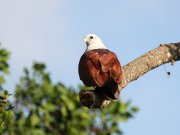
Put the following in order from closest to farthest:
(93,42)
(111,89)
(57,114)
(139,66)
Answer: (111,89) < (139,66) < (93,42) < (57,114)

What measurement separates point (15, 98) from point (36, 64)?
1153mm

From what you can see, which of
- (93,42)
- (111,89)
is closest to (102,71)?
(111,89)

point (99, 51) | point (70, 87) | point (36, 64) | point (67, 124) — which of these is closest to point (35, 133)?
point (67, 124)

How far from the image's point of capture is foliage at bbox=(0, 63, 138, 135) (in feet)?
44.3

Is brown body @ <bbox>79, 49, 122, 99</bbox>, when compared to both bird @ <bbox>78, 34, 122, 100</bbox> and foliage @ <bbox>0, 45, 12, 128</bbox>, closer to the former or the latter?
bird @ <bbox>78, 34, 122, 100</bbox>

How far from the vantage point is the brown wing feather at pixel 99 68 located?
5.84 metres

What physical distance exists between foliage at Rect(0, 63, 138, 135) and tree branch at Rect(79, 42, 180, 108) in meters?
6.93

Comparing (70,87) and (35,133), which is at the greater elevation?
(70,87)

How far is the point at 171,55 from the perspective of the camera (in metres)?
6.35

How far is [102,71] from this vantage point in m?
5.90

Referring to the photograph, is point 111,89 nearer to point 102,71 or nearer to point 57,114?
point 102,71

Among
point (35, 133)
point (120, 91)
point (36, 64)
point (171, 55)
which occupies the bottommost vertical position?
point (120, 91)

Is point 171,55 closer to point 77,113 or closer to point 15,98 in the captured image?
point 77,113

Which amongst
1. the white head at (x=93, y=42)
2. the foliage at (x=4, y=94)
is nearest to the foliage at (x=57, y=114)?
the foliage at (x=4, y=94)
